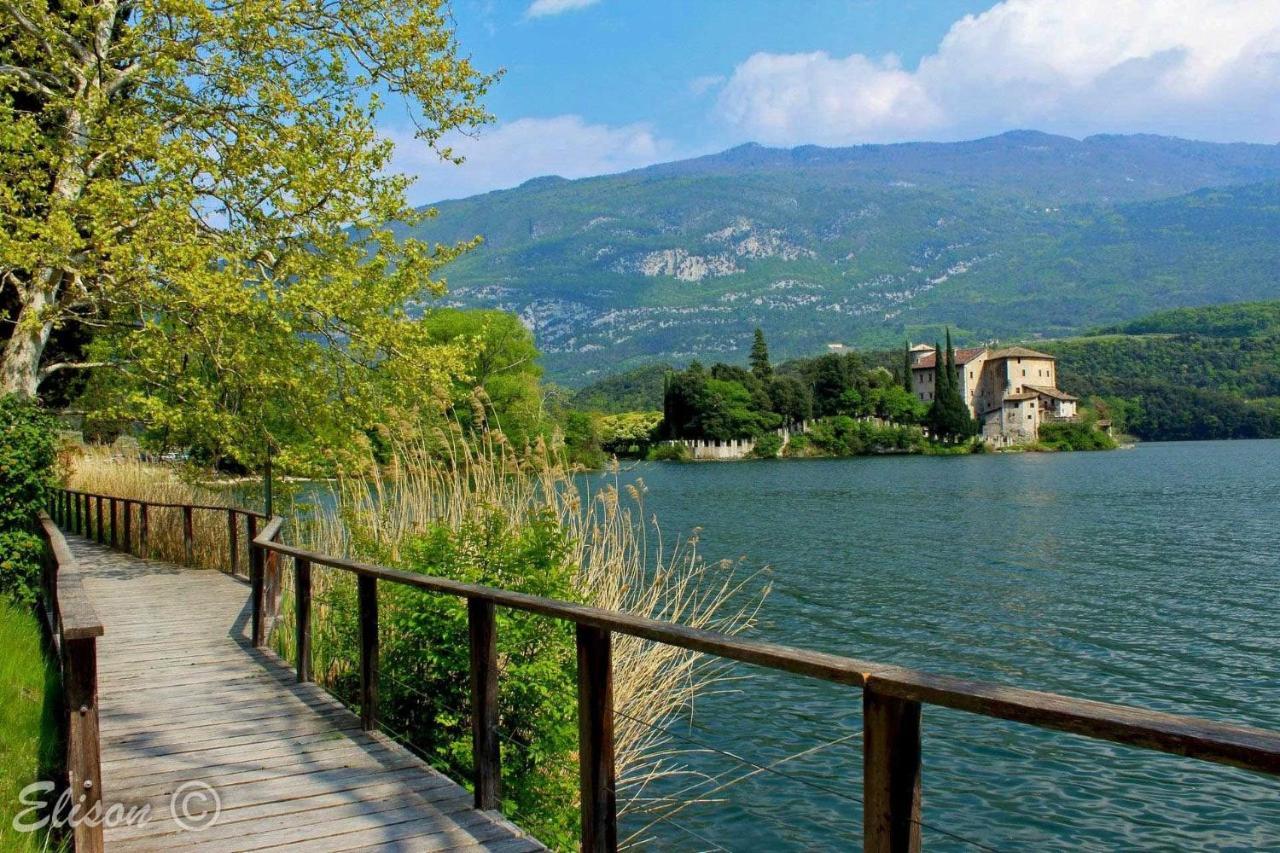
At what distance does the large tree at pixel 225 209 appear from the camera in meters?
11.1

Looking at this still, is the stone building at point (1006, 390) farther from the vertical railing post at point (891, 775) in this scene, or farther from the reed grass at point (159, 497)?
the vertical railing post at point (891, 775)

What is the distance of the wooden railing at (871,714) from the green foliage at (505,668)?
1089 mm

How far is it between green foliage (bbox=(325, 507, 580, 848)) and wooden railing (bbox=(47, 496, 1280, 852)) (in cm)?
109

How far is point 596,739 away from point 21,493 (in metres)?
7.70

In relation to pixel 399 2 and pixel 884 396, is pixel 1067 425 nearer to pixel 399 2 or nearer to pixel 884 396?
pixel 884 396

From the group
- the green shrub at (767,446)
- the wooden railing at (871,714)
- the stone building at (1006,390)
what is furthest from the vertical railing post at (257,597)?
the stone building at (1006,390)

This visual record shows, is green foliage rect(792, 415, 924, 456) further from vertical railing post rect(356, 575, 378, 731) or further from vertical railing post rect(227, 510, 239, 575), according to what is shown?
vertical railing post rect(356, 575, 378, 731)

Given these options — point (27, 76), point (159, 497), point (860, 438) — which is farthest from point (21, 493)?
point (860, 438)

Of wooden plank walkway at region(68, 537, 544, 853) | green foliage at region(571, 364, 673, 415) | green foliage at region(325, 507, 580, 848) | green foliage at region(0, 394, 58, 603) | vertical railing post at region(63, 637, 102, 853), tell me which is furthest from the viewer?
green foliage at region(571, 364, 673, 415)

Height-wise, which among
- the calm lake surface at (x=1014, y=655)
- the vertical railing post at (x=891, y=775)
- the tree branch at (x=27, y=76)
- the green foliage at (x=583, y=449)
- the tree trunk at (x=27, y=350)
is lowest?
the calm lake surface at (x=1014, y=655)

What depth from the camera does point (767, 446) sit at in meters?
102

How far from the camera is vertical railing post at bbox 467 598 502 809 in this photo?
4398 millimetres

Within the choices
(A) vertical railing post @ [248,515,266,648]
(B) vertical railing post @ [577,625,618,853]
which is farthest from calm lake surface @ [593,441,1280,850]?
(A) vertical railing post @ [248,515,266,648]

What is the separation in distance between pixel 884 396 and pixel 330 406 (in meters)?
101
